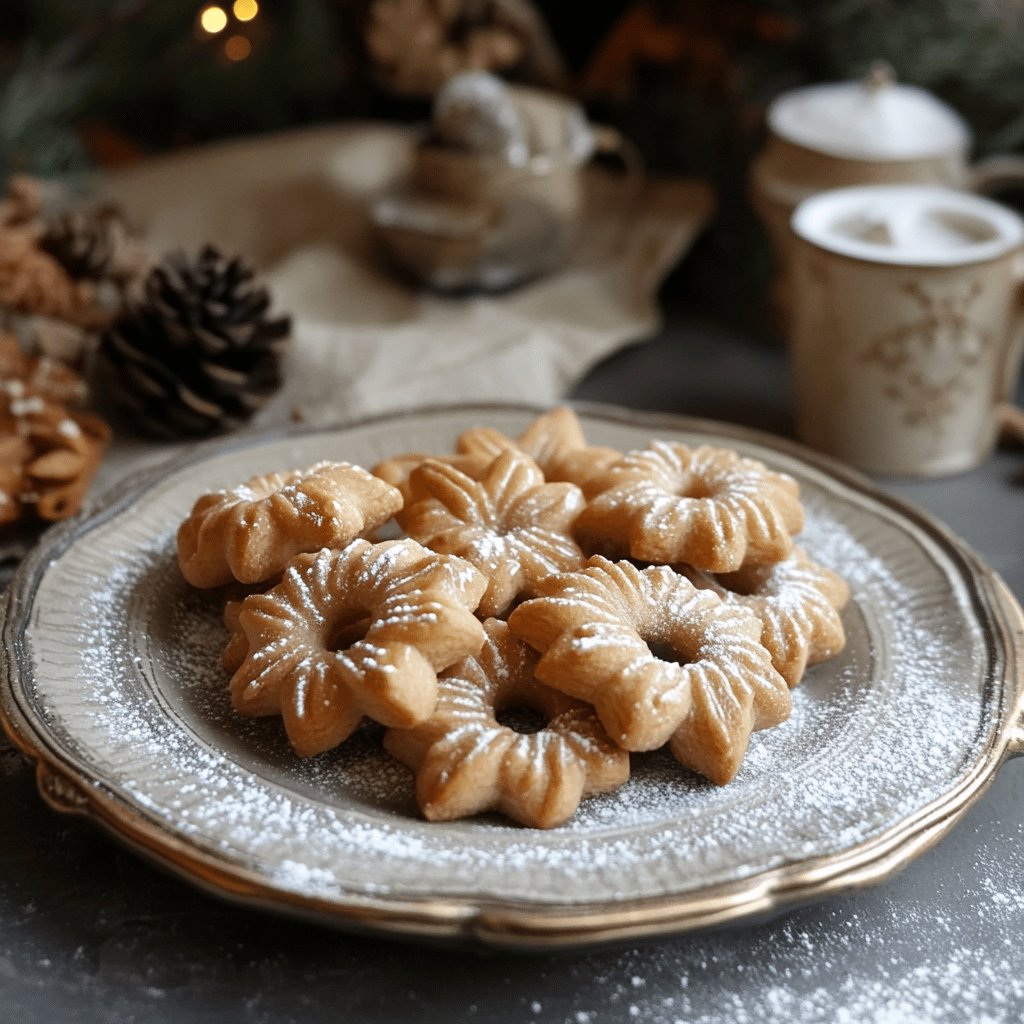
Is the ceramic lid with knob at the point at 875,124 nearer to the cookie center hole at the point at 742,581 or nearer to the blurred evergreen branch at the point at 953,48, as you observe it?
the blurred evergreen branch at the point at 953,48

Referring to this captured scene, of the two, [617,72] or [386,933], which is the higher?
[617,72]

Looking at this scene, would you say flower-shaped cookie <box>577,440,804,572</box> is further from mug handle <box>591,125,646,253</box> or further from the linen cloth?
mug handle <box>591,125,646,253</box>

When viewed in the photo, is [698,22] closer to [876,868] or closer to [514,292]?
[514,292]

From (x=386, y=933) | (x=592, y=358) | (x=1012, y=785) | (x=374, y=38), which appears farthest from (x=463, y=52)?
(x=386, y=933)

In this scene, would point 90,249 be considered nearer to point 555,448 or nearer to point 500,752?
point 555,448

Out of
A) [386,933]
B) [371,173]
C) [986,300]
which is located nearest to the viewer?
[386,933]

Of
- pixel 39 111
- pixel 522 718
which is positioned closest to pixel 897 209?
pixel 522 718
